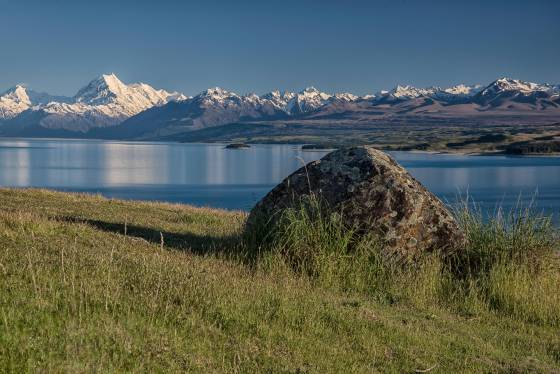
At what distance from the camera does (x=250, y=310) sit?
8.65 m

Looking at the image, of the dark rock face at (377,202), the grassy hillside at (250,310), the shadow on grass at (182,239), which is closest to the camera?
the grassy hillside at (250,310)

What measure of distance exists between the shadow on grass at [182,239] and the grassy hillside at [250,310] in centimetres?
16

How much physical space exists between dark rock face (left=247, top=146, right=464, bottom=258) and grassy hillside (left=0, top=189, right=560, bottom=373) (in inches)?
33.3

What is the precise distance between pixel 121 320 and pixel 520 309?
850 cm

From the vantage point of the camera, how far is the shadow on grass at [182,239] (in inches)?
561

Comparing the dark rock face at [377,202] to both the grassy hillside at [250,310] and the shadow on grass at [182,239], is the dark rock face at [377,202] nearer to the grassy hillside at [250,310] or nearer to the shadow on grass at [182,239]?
the grassy hillside at [250,310]

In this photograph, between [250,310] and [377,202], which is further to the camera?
[377,202]

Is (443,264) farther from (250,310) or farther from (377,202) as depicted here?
(250,310)

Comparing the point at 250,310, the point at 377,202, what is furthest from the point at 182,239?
→ the point at 250,310

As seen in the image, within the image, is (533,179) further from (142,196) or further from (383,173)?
(383,173)

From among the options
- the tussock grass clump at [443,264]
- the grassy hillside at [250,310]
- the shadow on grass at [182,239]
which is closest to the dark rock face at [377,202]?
the tussock grass clump at [443,264]

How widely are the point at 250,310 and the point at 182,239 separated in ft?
25.0

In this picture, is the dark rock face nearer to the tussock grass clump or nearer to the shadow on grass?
the tussock grass clump

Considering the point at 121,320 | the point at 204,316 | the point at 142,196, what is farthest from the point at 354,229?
the point at 142,196
